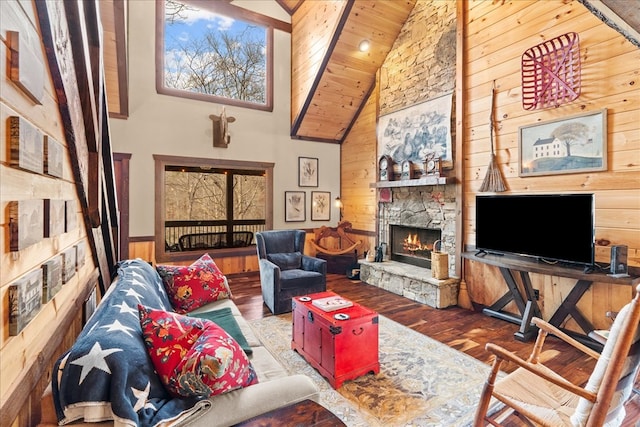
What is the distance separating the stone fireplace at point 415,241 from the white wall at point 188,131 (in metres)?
1.73

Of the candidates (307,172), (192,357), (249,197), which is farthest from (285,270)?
(192,357)

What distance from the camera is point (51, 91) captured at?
1386 millimetres

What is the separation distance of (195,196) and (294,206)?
1838 millimetres

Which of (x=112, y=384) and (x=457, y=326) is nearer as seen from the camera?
(x=112, y=384)

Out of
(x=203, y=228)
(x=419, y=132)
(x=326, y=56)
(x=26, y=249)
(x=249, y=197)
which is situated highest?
(x=326, y=56)

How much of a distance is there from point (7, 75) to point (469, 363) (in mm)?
3194

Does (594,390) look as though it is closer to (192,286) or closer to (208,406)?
(208,406)

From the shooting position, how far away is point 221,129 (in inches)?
212

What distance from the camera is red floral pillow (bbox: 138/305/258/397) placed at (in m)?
1.18

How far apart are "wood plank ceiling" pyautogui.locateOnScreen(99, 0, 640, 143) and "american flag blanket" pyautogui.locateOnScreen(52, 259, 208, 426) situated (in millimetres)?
4252

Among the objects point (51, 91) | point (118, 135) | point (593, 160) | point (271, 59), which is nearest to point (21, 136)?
point (51, 91)

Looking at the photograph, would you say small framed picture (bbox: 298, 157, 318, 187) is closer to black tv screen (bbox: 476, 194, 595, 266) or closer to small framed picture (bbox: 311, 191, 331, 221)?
small framed picture (bbox: 311, 191, 331, 221)

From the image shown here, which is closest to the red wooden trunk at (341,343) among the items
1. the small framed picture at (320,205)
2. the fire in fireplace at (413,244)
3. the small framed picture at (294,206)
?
the fire in fireplace at (413,244)

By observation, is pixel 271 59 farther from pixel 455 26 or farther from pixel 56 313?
pixel 56 313
